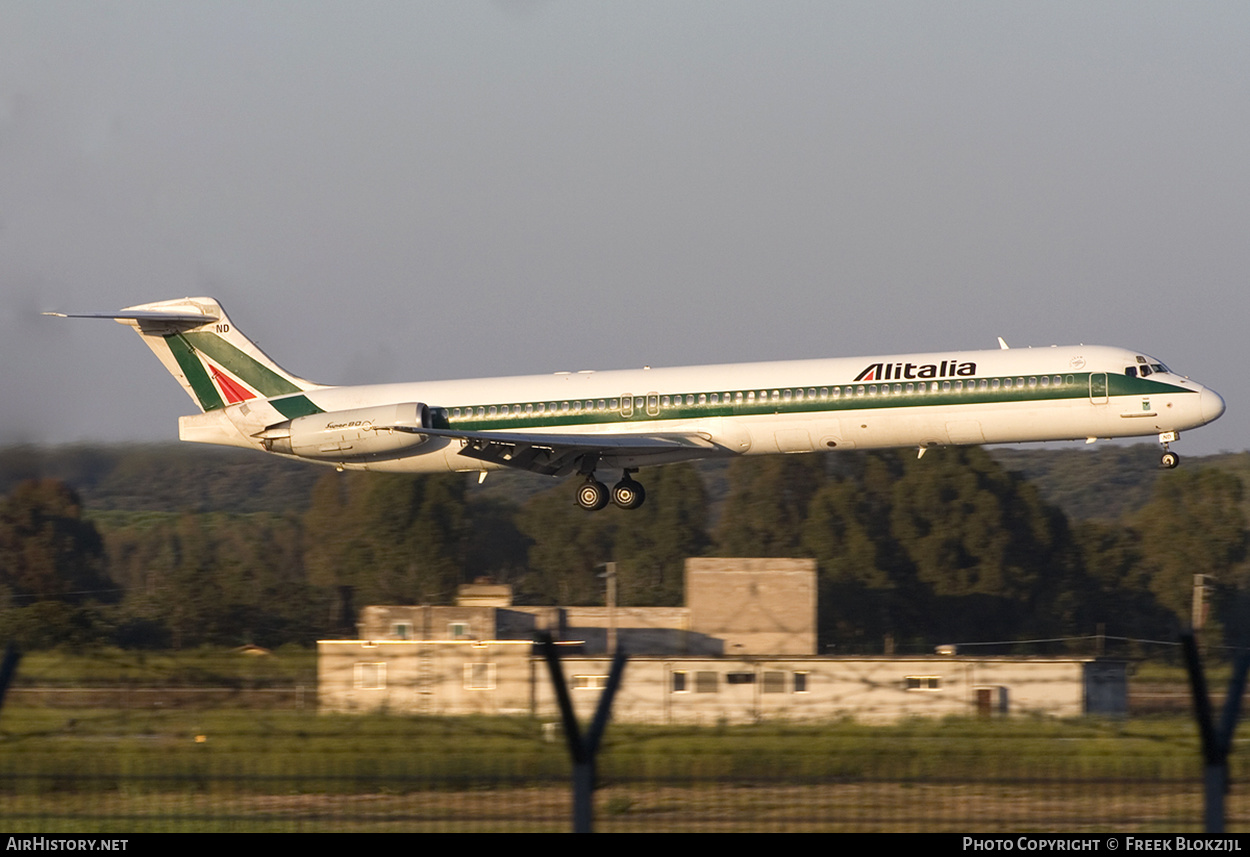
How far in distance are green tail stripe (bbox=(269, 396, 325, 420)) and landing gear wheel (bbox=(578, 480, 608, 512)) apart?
20.0 feet

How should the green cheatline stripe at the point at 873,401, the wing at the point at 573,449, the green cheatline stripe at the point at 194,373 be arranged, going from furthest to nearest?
the green cheatline stripe at the point at 194,373
the wing at the point at 573,449
the green cheatline stripe at the point at 873,401

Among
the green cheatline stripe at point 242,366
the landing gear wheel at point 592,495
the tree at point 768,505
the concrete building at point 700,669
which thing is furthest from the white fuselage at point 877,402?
the tree at point 768,505

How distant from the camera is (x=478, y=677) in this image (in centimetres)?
1295

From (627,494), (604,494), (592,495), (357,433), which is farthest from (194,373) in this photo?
(627,494)

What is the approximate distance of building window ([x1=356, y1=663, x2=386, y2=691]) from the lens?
12.6 metres

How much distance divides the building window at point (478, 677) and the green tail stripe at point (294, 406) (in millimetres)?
18822

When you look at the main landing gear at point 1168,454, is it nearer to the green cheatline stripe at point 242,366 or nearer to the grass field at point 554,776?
the grass field at point 554,776

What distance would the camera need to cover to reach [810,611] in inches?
1272

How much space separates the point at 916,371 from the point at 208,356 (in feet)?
49.6

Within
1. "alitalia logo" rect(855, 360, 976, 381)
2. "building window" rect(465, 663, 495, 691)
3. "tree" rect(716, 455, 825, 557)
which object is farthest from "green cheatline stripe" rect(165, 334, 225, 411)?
"tree" rect(716, 455, 825, 557)

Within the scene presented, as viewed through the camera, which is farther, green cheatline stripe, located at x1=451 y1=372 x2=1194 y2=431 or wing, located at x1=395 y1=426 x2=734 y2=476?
wing, located at x1=395 y1=426 x2=734 y2=476

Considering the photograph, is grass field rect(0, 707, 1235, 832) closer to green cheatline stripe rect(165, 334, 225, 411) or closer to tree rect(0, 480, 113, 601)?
green cheatline stripe rect(165, 334, 225, 411)

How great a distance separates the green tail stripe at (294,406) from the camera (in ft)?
104

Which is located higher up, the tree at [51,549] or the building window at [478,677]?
the tree at [51,549]
